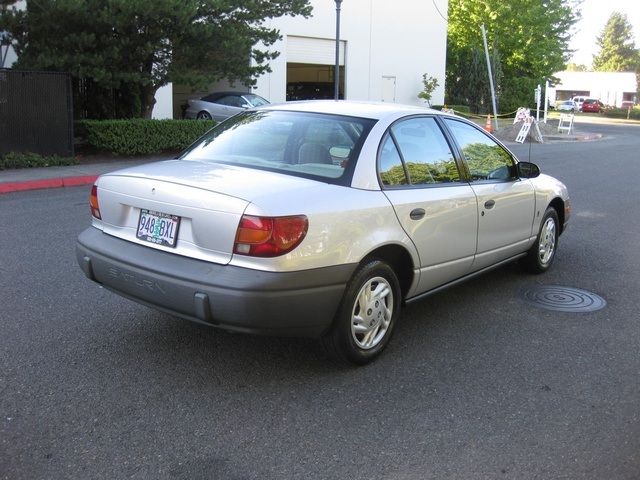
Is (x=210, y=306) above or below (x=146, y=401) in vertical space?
above

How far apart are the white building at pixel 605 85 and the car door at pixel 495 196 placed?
9727 centimetres

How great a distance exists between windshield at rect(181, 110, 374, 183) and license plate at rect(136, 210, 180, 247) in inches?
26.8

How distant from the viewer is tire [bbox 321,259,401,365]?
3930 mm

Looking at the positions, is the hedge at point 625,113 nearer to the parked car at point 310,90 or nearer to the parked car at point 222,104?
the parked car at point 310,90

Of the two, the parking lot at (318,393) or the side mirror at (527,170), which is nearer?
the parking lot at (318,393)

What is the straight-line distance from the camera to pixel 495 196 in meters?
5.30

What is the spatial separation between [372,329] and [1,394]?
2160 mm

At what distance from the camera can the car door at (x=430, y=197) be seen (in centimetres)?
437

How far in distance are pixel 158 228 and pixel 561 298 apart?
11.7 feet

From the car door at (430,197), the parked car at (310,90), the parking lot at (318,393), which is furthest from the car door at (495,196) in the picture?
the parked car at (310,90)

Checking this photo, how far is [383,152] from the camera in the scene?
4391mm

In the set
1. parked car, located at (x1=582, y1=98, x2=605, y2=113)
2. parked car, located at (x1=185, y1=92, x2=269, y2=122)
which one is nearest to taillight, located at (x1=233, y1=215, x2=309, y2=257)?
parked car, located at (x1=185, y1=92, x2=269, y2=122)

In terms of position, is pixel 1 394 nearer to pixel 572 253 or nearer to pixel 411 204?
pixel 411 204

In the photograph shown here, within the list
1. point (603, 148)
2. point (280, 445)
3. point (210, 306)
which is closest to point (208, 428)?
point (280, 445)
